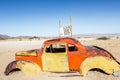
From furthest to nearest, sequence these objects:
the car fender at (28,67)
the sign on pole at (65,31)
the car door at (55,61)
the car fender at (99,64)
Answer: the sign on pole at (65,31)
the car fender at (28,67)
the car door at (55,61)
the car fender at (99,64)

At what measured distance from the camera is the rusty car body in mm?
8523

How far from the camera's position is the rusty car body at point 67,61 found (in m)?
8.52

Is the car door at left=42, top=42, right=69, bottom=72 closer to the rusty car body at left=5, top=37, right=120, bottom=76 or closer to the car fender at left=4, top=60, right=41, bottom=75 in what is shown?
the rusty car body at left=5, top=37, right=120, bottom=76

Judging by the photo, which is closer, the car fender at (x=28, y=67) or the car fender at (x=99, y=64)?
the car fender at (x=99, y=64)

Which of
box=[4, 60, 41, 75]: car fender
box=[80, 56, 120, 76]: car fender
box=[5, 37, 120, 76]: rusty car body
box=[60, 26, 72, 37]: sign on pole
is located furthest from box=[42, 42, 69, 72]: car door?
box=[60, 26, 72, 37]: sign on pole

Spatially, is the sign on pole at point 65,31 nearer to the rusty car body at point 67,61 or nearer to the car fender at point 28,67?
the rusty car body at point 67,61

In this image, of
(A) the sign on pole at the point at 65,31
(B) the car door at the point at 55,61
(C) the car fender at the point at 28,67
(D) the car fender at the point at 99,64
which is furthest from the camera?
(A) the sign on pole at the point at 65,31

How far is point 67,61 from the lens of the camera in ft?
28.8

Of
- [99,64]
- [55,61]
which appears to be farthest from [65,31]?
[99,64]

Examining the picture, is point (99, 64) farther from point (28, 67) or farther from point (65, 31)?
point (65, 31)

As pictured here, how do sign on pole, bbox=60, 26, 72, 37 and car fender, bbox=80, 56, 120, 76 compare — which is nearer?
car fender, bbox=80, 56, 120, 76

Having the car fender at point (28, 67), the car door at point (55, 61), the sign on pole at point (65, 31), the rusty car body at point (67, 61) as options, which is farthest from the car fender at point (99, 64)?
the sign on pole at point (65, 31)

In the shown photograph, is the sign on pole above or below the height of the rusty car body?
above

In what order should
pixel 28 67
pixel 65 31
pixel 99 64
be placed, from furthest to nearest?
pixel 65 31 → pixel 28 67 → pixel 99 64
